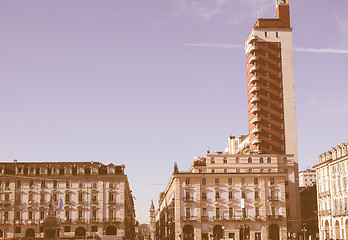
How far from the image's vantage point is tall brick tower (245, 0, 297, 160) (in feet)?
474

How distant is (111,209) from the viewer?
134m

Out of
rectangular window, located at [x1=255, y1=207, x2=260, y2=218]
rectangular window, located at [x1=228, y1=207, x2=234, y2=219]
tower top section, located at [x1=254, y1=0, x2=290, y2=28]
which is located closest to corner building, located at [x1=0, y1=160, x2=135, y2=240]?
rectangular window, located at [x1=228, y1=207, x2=234, y2=219]

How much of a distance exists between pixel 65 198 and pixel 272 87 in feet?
219

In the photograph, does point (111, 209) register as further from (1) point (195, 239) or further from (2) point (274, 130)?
(2) point (274, 130)

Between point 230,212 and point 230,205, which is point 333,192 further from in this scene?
point 230,212

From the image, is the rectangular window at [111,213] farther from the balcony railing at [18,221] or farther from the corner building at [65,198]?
the balcony railing at [18,221]

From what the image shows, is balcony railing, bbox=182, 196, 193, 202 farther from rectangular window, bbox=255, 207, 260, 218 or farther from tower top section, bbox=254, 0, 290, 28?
tower top section, bbox=254, 0, 290, 28

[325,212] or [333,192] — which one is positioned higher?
[333,192]

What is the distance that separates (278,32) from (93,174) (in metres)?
68.0

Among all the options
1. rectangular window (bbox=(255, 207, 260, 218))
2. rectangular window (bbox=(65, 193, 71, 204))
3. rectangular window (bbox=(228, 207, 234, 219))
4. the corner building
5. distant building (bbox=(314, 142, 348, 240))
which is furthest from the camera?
rectangular window (bbox=(65, 193, 71, 204))

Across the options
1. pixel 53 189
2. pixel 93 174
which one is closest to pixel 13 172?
pixel 53 189

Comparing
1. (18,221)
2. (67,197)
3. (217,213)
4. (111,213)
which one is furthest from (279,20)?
(18,221)

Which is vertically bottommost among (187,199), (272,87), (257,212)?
(257,212)

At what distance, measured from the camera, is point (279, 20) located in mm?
150750
